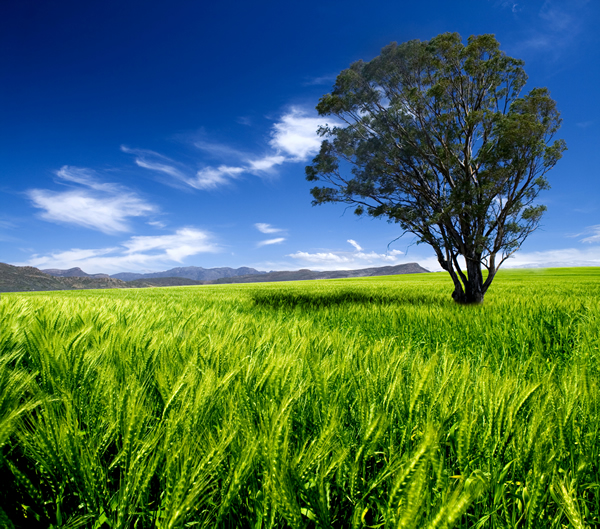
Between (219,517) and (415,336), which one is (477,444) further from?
(415,336)

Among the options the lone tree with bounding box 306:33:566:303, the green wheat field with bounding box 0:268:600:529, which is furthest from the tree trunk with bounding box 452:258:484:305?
the green wheat field with bounding box 0:268:600:529

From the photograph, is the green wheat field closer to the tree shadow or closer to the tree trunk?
the tree shadow

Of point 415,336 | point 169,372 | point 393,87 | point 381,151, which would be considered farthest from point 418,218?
A: point 169,372

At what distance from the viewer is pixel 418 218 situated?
26.2ft

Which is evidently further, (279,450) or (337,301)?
(337,301)

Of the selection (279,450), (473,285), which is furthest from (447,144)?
(279,450)

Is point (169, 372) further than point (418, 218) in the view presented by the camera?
No

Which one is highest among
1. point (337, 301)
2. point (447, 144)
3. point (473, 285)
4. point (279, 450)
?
point (447, 144)

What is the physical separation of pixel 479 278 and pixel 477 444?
337 inches

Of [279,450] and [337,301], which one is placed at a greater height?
[279,450]

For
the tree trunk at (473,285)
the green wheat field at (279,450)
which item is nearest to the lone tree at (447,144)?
the tree trunk at (473,285)

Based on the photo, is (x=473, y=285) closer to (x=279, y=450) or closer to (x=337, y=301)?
(x=337, y=301)

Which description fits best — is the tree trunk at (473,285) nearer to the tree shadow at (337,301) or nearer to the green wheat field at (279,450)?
the tree shadow at (337,301)

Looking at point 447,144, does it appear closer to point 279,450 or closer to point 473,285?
point 473,285
